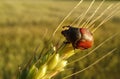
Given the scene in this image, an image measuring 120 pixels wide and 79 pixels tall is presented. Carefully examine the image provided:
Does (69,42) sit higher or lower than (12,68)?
higher

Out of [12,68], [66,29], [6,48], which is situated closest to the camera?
[66,29]

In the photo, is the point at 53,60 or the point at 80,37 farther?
the point at 80,37

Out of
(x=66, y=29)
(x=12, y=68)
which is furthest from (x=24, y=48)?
(x=66, y=29)

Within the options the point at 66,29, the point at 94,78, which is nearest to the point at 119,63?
the point at 94,78

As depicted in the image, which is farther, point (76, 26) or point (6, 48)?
point (6, 48)

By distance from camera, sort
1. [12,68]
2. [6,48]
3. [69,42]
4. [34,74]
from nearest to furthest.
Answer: [34,74], [69,42], [12,68], [6,48]

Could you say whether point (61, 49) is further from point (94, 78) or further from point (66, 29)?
point (94, 78)

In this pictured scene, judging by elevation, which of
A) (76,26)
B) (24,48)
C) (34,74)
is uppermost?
(76,26)
